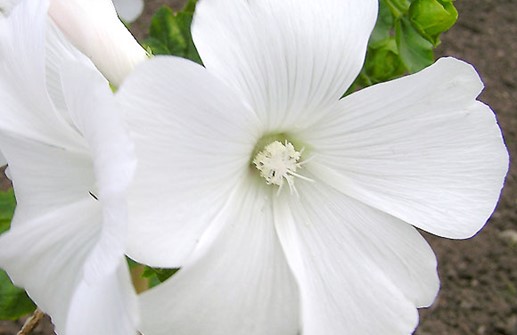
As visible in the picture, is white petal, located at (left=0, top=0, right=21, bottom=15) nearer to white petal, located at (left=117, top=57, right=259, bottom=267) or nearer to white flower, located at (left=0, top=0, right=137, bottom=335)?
white flower, located at (left=0, top=0, right=137, bottom=335)

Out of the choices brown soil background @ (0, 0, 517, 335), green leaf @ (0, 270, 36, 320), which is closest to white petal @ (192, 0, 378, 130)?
green leaf @ (0, 270, 36, 320)

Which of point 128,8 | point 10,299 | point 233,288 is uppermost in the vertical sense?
point 128,8

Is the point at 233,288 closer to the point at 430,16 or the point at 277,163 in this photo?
the point at 277,163

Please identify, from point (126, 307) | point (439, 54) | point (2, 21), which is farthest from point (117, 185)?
point (439, 54)

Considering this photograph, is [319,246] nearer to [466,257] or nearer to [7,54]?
[7,54]

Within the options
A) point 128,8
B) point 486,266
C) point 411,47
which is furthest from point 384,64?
point 486,266

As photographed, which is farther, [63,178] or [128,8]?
[128,8]
